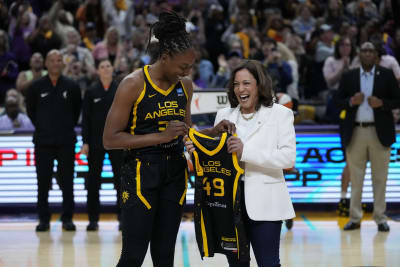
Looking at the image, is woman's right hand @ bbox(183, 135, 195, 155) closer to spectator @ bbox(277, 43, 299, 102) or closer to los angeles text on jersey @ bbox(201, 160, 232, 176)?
los angeles text on jersey @ bbox(201, 160, 232, 176)

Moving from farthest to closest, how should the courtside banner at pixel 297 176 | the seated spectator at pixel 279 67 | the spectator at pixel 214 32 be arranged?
the spectator at pixel 214 32 → the seated spectator at pixel 279 67 → the courtside banner at pixel 297 176

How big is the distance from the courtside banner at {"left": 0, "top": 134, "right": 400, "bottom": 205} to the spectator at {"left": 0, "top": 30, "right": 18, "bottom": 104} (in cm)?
324

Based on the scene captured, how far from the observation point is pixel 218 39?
14.2 metres

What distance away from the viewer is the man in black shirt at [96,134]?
28.7 feet

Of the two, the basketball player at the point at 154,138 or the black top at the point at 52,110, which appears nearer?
the basketball player at the point at 154,138

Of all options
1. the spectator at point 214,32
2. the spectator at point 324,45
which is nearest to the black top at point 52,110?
the spectator at point 214,32

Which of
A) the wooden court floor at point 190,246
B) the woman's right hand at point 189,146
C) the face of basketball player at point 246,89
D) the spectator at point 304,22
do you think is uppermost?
the spectator at point 304,22

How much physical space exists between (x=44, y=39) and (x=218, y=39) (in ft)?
11.5

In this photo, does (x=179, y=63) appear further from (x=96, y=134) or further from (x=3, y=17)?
(x=3, y=17)

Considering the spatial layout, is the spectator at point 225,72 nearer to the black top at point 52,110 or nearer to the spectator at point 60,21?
the black top at point 52,110

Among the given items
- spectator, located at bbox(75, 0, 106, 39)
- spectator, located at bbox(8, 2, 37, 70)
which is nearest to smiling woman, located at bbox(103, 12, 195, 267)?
spectator, located at bbox(8, 2, 37, 70)

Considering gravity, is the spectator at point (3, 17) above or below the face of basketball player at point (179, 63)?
above

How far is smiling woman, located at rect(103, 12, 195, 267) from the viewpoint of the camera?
4.20 m

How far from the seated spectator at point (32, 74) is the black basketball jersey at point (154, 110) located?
24.3ft
